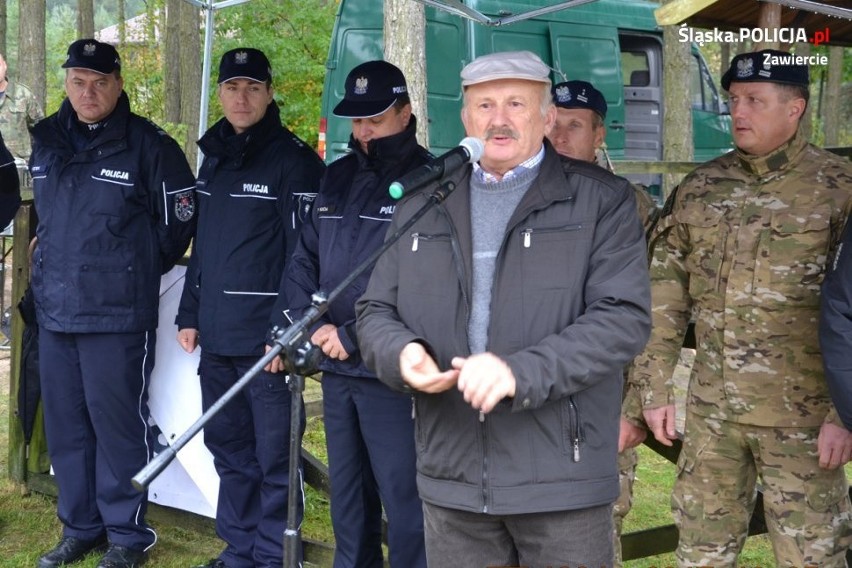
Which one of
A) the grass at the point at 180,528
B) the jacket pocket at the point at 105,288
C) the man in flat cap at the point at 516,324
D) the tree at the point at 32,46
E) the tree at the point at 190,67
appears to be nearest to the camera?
the man in flat cap at the point at 516,324

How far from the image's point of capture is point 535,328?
2598 millimetres

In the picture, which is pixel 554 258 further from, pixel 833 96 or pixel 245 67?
pixel 833 96

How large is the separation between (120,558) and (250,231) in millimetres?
1573

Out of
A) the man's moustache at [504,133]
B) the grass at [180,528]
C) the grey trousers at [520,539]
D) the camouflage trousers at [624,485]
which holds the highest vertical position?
the man's moustache at [504,133]

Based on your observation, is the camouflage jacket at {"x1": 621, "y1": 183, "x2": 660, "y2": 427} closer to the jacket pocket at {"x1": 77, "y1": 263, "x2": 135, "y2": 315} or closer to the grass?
the grass

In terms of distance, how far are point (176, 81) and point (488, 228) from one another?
14418 millimetres

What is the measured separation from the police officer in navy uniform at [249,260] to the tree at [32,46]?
11020mm

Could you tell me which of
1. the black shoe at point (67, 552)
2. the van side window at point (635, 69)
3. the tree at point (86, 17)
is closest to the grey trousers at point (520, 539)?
the black shoe at point (67, 552)

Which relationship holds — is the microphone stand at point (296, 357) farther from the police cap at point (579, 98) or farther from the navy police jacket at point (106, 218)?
the navy police jacket at point (106, 218)

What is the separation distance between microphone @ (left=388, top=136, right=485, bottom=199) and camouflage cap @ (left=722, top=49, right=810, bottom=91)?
3.94ft

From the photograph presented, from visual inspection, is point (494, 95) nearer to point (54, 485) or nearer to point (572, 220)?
point (572, 220)

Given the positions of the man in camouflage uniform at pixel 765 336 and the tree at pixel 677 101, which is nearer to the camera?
the man in camouflage uniform at pixel 765 336

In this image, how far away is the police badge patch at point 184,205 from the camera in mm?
4602

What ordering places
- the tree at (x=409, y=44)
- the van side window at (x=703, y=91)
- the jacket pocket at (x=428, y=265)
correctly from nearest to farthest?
the jacket pocket at (x=428, y=265)
the tree at (x=409, y=44)
the van side window at (x=703, y=91)
